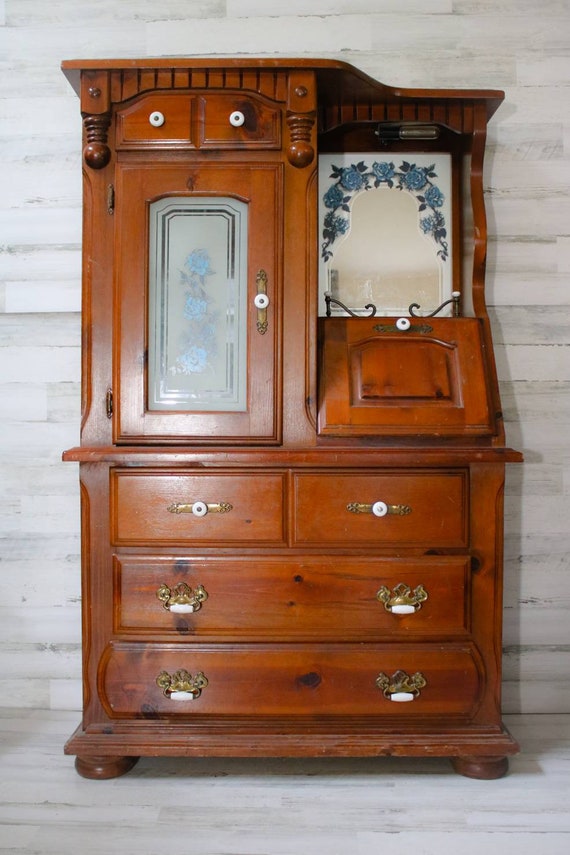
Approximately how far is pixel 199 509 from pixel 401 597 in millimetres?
589

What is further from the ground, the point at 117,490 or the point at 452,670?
the point at 117,490

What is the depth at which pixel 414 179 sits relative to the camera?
2510 millimetres

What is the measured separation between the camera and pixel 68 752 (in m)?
1.99

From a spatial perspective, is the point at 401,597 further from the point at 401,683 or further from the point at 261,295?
the point at 261,295

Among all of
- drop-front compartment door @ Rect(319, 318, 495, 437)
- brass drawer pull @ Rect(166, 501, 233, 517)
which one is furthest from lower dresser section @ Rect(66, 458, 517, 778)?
drop-front compartment door @ Rect(319, 318, 495, 437)

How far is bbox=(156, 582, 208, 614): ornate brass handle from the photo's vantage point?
2.00 m

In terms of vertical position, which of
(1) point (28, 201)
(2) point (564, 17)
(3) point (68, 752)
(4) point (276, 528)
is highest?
(2) point (564, 17)

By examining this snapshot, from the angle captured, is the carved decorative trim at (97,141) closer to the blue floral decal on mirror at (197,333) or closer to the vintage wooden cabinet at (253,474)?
the vintage wooden cabinet at (253,474)

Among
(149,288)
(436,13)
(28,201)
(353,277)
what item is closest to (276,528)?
(149,288)

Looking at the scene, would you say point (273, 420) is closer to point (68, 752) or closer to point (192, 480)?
point (192, 480)

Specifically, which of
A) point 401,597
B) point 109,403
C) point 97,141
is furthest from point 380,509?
point 97,141

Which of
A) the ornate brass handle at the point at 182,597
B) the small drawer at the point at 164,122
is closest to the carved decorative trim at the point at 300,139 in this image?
the small drawer at the point at 164,122

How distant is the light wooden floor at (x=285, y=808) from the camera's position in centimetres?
175

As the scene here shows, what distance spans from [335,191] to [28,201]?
1.06 m
